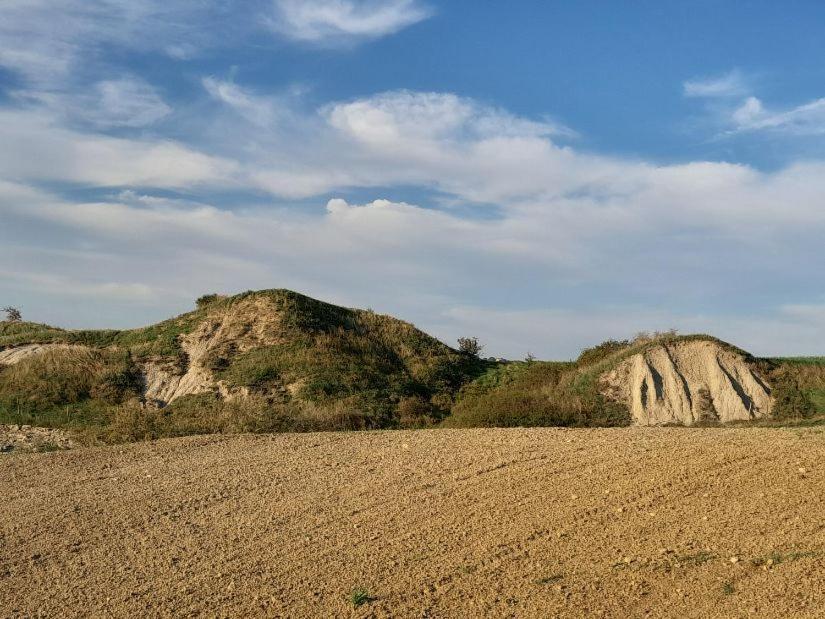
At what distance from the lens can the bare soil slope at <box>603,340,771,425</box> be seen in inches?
803

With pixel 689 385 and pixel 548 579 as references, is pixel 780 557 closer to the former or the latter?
pixel 548 579

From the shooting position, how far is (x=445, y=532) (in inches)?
329

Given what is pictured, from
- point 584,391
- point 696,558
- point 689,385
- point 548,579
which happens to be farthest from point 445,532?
point 689,385

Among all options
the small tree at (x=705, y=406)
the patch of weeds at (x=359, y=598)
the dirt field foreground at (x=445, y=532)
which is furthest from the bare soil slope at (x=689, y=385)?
the patch of weeds at (x=359, y=598)

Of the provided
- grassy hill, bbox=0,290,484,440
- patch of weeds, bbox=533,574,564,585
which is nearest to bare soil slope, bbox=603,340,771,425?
grassy hill, bbox=0,290,484,440

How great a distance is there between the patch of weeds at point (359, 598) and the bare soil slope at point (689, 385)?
14323mm

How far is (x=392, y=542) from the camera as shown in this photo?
8227 millimetres

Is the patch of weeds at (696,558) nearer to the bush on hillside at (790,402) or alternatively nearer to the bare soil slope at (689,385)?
the bare soil slope at (689,385)

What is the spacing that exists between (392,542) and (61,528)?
4592mm

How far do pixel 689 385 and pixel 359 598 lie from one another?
16.7m

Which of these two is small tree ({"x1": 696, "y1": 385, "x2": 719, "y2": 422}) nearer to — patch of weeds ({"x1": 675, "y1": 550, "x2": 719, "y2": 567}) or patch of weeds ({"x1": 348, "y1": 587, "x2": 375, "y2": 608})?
patch of weeds ({"x1": 675, "y1": 550, "x2": 719, "y2": 567})

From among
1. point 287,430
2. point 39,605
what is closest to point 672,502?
point 39,605

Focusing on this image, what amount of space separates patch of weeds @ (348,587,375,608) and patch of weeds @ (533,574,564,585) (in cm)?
147

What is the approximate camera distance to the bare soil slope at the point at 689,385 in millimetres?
20391
